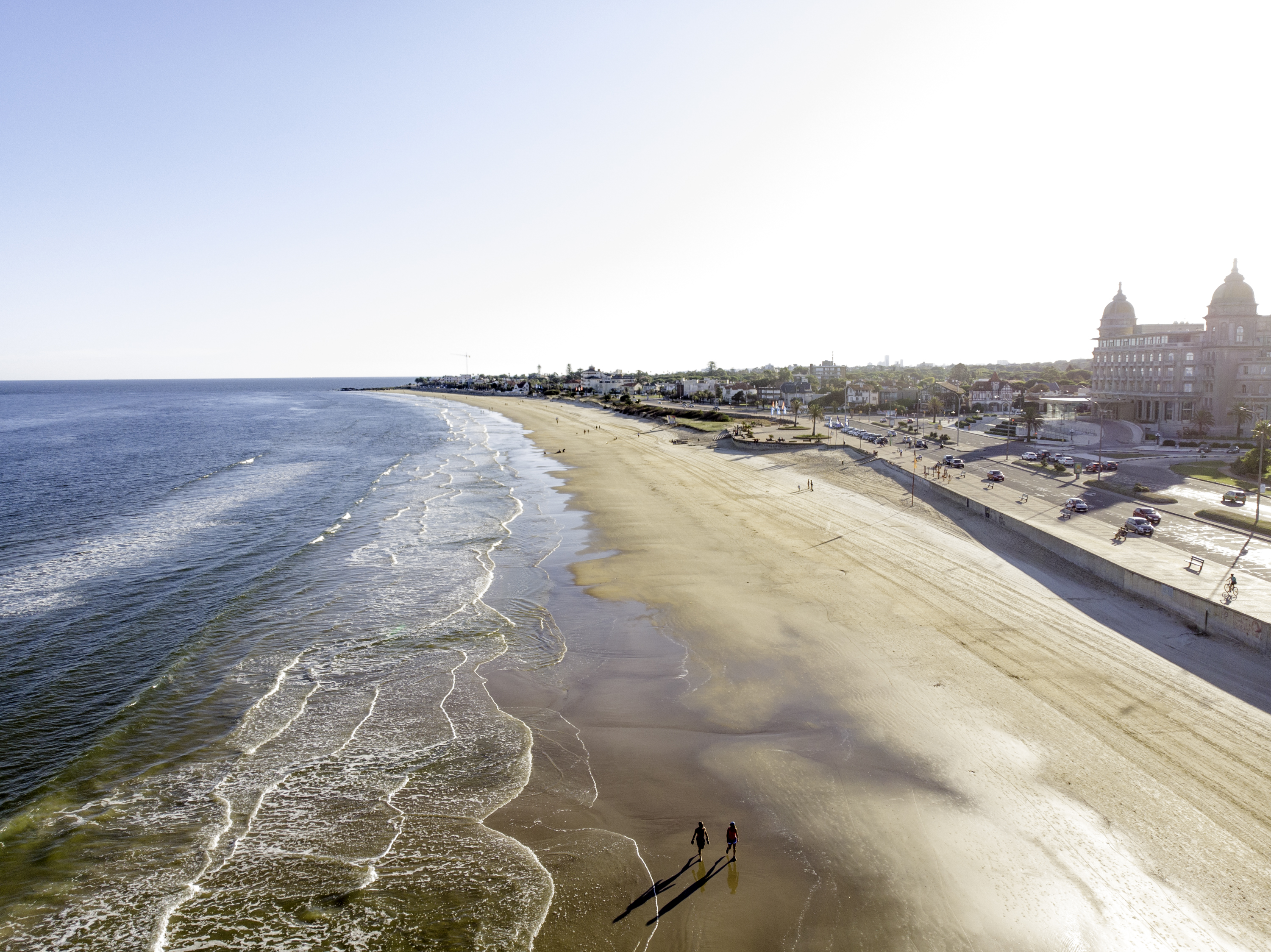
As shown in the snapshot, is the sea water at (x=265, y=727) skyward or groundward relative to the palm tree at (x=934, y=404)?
groundward

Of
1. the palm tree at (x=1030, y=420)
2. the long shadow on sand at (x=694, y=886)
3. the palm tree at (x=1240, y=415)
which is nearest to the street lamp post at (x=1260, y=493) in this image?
the palm tree at (x=1240, y=415)

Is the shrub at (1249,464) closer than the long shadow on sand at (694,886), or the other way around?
the long shadow on sand at (694,886)

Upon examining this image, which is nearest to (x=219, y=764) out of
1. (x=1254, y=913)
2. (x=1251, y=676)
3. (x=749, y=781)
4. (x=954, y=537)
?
(x=749, y=781)

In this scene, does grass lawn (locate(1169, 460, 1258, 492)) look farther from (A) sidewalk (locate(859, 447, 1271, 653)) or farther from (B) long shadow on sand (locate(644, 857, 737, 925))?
(B) long shadow on sand (locate(644, 857, 737, 925))

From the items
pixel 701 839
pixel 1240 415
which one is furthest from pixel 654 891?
pixel 1240 415

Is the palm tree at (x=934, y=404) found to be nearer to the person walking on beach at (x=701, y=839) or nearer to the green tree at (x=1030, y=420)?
the green tree at (x=1030, y=420)
